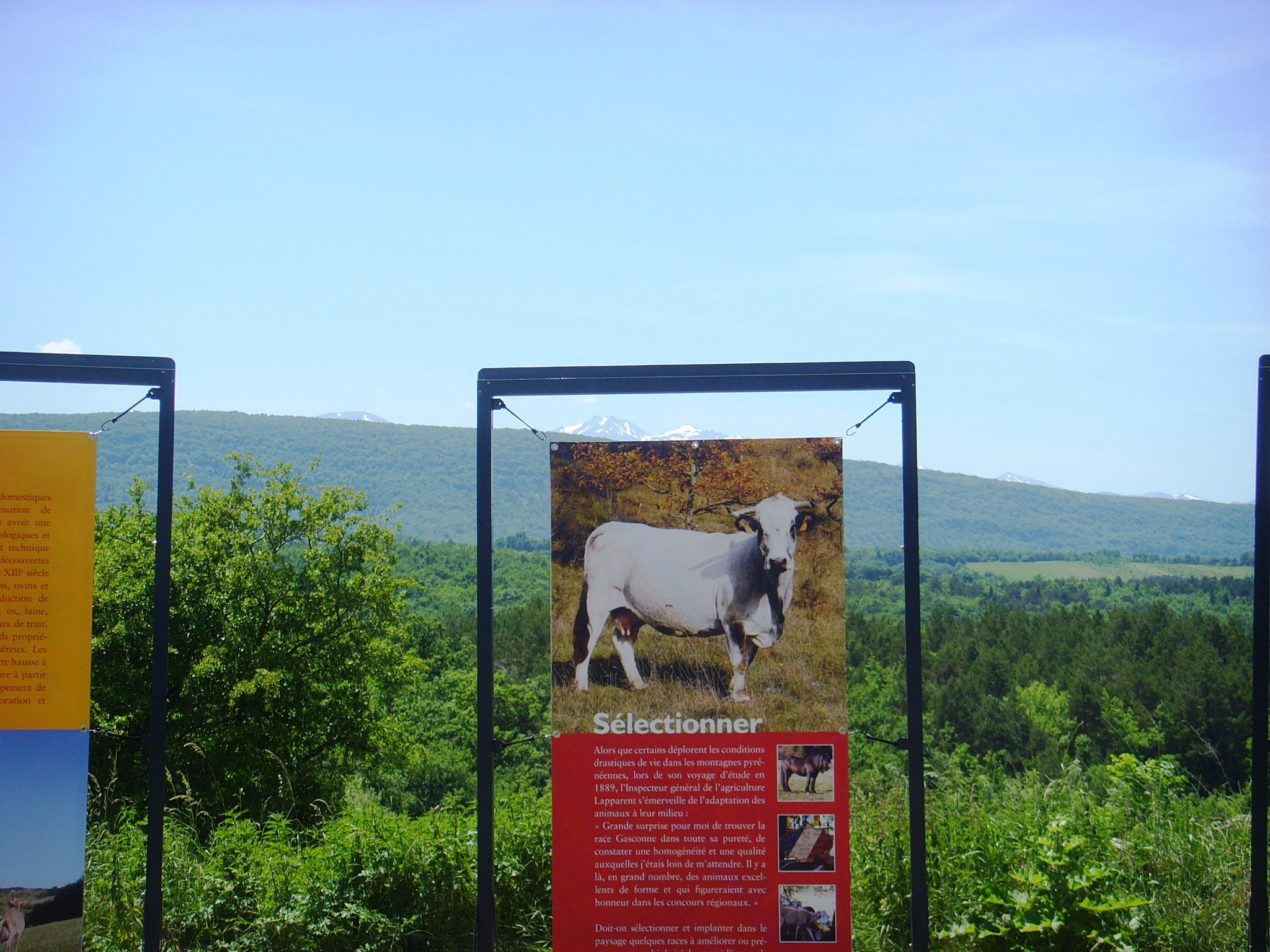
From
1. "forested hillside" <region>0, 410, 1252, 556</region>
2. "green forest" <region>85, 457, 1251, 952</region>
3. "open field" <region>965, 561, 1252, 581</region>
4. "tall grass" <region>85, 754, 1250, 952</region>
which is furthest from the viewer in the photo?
"forested hillside" <region>0, 410, 1252, 556</region>

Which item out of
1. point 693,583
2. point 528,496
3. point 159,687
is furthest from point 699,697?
point 528,496

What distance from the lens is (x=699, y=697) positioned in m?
A: 3.41

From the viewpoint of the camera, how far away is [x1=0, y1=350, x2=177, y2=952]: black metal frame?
347cm

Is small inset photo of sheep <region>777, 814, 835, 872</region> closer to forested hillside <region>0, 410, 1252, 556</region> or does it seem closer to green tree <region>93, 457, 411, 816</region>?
green tree <region>93, 457, 411, 816</region>

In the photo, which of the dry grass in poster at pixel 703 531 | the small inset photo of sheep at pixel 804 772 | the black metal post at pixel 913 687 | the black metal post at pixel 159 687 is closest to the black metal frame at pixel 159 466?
the black metal post at pixel 159 687

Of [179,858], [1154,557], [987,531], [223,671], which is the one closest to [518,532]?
[223,671]

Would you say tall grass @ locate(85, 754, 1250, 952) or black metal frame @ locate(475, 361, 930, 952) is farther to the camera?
tall grass @ locate(85, 754, 1250, 952)

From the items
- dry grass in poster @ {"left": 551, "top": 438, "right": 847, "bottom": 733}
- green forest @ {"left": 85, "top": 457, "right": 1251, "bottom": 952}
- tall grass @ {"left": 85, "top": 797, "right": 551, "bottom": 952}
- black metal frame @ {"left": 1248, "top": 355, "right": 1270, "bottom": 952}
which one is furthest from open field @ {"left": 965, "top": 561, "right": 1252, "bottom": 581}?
dry grass in poster @ {"left": 551, "top": 438, "right": 847, "bottom": 733}

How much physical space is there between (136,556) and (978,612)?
66.2ft

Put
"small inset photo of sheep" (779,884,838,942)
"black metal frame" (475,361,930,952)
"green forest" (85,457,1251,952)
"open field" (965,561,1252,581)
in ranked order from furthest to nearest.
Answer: "open field" (965,561,1252,581) → "green forest" (85,457,1251,952) → "black metal frame" (475,361,930,952) → "small inset photo of sheep" (779,884,838,942)

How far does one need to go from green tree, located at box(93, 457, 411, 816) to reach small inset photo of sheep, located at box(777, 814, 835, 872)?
523 inches

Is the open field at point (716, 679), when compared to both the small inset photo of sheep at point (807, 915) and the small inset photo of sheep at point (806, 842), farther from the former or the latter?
the small inset photo of sheep at point (807, 915)

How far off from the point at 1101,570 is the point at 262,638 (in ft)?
96.6

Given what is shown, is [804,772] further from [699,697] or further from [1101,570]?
[1101,570]
